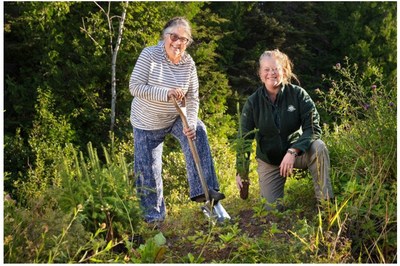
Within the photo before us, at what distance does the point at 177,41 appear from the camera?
432cm

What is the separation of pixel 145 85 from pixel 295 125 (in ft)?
3.42

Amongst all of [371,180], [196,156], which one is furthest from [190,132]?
[371,180]

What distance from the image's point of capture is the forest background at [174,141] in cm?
355

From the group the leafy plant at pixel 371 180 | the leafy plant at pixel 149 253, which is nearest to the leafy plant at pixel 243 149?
the leafy plant at pixel 371 180

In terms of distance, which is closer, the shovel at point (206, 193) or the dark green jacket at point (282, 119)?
the shovel at point (206, 193)

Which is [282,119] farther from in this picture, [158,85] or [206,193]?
[158,85]

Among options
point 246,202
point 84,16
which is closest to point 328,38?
point 84,16

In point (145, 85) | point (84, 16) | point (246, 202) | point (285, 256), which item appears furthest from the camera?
point (84, 16)

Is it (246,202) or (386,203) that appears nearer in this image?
(386,203)

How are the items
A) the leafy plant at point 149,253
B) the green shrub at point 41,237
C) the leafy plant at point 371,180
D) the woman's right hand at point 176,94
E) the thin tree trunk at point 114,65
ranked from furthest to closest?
the thin tree trunk at point 114,65 → the woman's right hand at point 176,94 → the leafy plant at point 371,180 → the leafy plant at point 149,253 → the green shrub at point 41,237

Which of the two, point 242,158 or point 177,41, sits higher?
point 177,41

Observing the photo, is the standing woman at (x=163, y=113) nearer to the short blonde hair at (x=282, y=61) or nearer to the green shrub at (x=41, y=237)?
the short blonde hair at (x=282, y=61)

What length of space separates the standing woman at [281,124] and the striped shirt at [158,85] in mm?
441

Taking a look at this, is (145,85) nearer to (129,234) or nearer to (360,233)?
(129,234)
